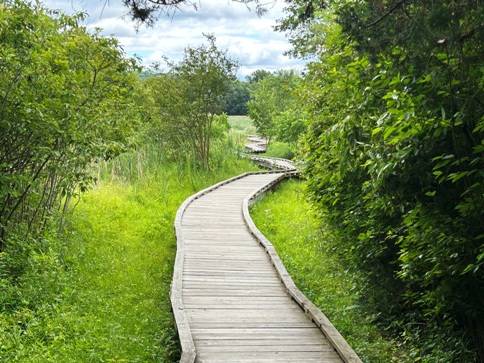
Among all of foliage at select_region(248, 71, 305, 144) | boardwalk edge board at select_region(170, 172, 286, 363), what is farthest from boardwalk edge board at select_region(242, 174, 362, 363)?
foliage at select_region(248, 71, 305, 144)

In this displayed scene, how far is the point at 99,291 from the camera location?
24.9 ft

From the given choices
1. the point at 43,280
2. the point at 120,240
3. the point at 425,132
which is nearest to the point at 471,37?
the point at 425,132

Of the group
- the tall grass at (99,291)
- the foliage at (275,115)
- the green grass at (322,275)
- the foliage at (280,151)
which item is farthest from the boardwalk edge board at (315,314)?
the foliage at (280,151)

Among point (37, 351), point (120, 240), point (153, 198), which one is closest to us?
point (37, 351)

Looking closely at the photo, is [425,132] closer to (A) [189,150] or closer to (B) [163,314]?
(B) [163,314]

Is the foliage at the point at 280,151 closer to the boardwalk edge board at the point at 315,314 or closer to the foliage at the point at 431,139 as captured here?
the boardwalk edge board at the point at 315,314

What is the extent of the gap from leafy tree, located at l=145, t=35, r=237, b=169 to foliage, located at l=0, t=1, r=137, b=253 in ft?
31.2

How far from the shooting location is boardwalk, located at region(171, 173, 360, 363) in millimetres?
4836

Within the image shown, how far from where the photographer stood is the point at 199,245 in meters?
9.23

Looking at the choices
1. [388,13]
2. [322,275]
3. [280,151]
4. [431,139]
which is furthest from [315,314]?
[280,151]

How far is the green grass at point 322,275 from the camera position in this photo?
Answer: 561 centimetres

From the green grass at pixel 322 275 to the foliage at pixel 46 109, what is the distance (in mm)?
→ 3955

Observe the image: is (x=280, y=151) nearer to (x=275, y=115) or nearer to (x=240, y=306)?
(x=275, y=115)

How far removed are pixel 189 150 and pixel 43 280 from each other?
13.6 metres
